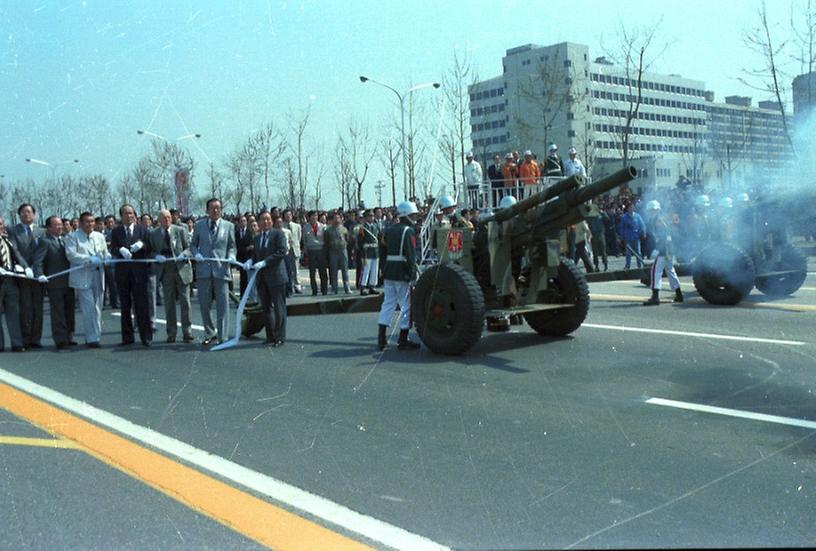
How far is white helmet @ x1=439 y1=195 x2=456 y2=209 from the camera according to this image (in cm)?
1162

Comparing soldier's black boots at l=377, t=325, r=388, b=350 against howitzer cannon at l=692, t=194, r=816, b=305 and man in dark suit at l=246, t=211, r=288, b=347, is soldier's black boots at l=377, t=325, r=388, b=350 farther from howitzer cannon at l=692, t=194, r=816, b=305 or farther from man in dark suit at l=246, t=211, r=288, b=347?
howitzer cannon at l=692, t=194, r=816, b=305

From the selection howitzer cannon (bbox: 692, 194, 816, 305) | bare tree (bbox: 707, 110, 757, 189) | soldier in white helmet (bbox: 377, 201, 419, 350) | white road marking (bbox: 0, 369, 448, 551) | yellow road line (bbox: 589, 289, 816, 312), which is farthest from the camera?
bare tree (bbox: 707, 110, 757, 189)

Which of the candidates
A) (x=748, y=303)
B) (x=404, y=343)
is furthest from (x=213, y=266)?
(x=748, y=303)

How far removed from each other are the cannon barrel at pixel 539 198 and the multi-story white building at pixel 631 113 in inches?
162

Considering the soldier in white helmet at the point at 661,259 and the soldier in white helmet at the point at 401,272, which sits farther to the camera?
the soldier in white helmet at the point at 661,259

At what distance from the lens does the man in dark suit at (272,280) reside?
37.1 feet

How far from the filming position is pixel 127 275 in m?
12.1

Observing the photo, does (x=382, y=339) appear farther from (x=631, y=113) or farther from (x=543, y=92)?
(x=631, y=113)

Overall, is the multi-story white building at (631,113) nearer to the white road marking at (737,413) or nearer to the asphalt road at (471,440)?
the asphalt road at (471,440)

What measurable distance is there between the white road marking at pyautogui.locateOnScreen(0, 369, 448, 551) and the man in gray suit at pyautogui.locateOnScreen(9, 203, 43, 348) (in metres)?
4.51

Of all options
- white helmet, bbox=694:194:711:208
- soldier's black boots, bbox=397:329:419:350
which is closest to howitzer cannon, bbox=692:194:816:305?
white helmet, bbox=694:194:711:208

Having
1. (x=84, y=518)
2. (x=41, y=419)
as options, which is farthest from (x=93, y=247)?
(x=84, y=518)

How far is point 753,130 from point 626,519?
1156cm

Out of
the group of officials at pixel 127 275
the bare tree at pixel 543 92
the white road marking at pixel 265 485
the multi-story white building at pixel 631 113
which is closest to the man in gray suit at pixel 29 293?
the group of officials at pixel 127 275
